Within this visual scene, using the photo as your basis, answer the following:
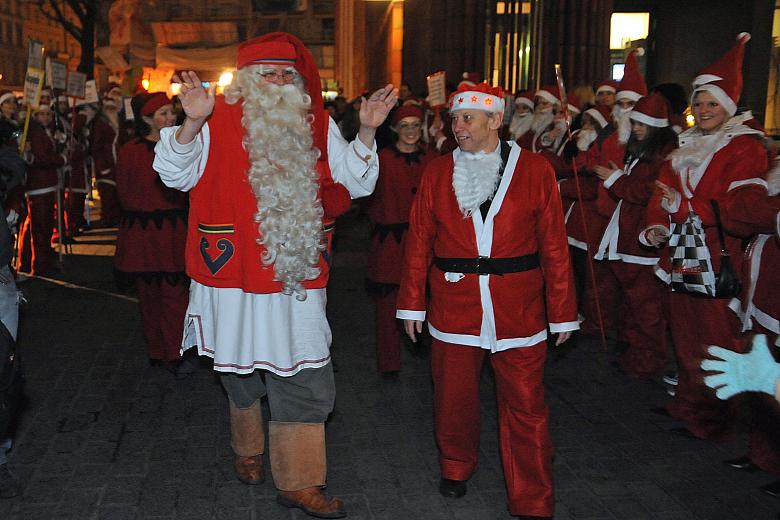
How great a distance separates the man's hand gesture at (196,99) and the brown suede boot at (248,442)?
1.77 m

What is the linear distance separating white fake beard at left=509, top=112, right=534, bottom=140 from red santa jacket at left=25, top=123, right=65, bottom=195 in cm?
581

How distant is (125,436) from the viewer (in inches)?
220

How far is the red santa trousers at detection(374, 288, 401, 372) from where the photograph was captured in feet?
22.2

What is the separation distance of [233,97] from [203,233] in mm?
696

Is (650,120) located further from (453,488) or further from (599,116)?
(453,488)

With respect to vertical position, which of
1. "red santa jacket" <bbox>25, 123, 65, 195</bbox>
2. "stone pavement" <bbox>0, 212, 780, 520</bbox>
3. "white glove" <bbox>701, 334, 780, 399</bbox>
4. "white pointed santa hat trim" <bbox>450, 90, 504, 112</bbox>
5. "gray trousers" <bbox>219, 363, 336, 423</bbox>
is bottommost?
"stone pavement" <bbox>0, 212, 780, 520</bbox>

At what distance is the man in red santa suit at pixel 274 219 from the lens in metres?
4.07

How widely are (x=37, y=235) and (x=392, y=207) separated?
6259mm

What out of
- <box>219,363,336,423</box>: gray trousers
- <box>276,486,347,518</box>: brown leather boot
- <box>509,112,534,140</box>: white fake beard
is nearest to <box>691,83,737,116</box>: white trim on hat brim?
<box>219,363,336,423</box>: gray trousers

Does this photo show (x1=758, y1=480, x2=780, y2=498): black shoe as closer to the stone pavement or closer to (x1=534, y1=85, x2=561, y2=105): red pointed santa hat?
the stone pavement

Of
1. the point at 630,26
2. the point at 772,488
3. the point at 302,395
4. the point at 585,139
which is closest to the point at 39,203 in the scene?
the point at 585,139

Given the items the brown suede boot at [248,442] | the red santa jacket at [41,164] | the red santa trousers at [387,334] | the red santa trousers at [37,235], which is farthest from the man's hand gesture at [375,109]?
the red santa trousers at [37,235]

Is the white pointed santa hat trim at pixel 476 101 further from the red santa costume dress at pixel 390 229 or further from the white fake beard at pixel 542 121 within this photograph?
the white fake beard at pixel 542 121

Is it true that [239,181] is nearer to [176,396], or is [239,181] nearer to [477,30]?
[176,396]
